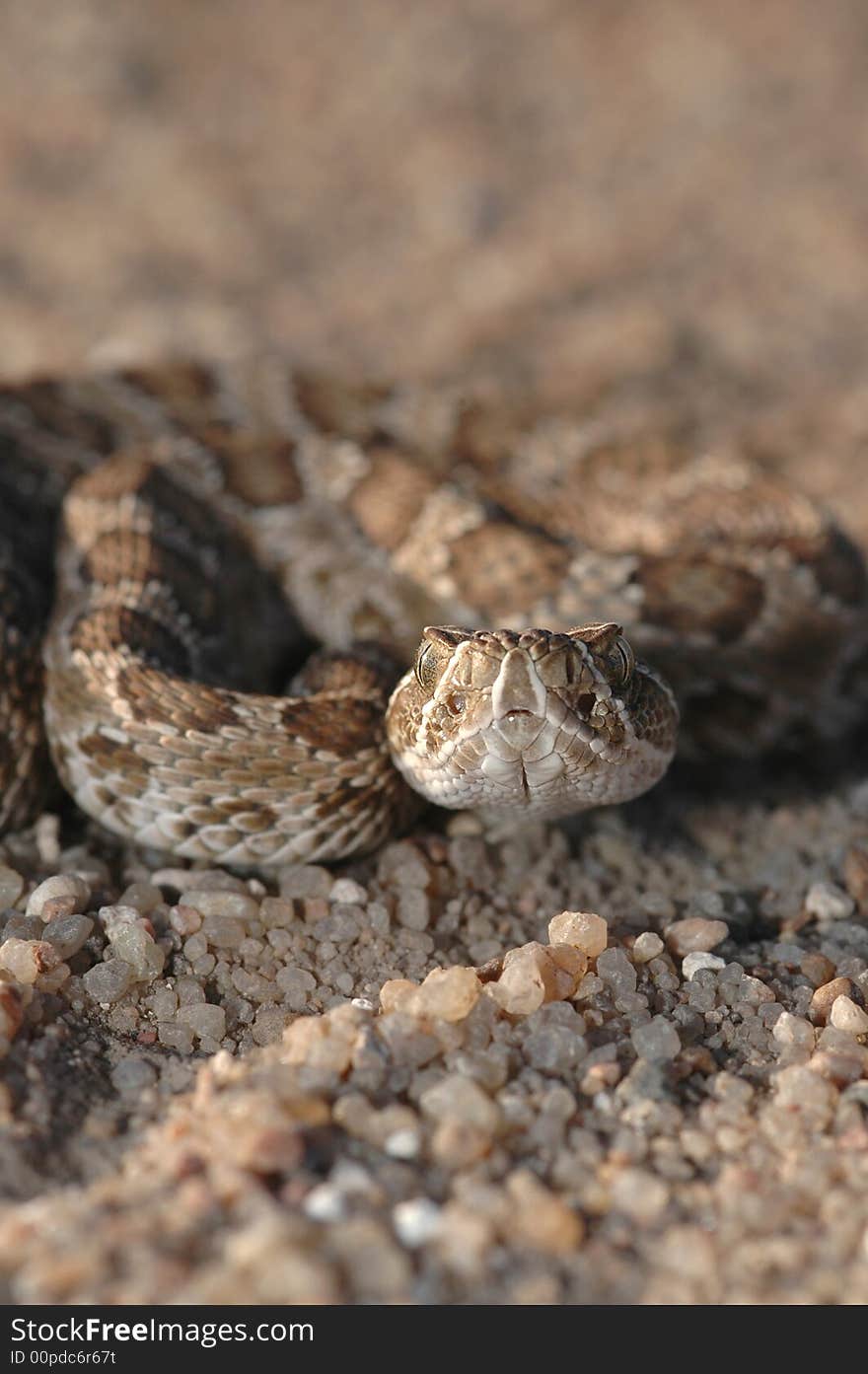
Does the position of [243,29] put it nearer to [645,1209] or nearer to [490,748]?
[490,748]

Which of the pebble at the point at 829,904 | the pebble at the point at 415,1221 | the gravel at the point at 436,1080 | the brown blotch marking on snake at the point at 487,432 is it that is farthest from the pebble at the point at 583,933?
the brown blotch marking on snake at the point at 487,432

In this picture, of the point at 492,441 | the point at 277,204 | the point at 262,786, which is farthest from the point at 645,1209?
the point at 277,204

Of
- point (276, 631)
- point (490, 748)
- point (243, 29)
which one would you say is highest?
point (243, 29)

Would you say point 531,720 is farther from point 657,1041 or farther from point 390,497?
point 390,497

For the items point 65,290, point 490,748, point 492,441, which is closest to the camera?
point 490,748

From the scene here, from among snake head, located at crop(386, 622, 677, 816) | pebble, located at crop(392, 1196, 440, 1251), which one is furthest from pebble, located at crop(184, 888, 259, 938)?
pebble, located at crop(392, 1196, 440, 1251)

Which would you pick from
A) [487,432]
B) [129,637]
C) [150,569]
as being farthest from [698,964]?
[487,432]

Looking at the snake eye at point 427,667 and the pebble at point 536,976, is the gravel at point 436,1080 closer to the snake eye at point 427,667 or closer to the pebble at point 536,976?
the pebble at point 536,976
